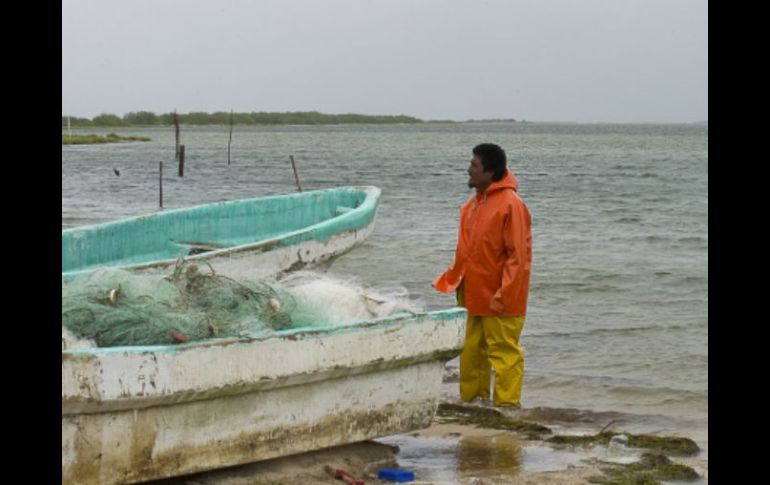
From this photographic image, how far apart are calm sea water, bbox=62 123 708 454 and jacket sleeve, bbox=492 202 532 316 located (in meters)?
1.43

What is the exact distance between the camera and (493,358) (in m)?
6.89

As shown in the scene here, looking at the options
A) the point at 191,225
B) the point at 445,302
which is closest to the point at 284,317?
the point at 191,225

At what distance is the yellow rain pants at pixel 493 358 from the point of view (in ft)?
22.5

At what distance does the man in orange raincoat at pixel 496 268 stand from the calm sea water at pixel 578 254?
4.10 feet

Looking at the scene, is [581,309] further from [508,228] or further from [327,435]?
[327,435]

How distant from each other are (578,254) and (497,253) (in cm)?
1033

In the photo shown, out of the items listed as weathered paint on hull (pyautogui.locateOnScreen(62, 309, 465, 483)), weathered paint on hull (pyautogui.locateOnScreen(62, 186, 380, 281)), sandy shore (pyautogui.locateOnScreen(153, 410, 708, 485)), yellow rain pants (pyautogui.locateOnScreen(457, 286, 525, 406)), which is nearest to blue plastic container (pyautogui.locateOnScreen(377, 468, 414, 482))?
sandy shore (pyautogui.locateOnScreen(153, 410, 708, 485))

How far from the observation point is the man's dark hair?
6770mm

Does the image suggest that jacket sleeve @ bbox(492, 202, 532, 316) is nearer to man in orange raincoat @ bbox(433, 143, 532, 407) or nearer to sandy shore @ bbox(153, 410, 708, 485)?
man in orange raincoat @ bbox(433, 143, 532, 407)

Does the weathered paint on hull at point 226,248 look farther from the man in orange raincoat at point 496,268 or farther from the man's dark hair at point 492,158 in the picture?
the man's dark hair at point 492,158

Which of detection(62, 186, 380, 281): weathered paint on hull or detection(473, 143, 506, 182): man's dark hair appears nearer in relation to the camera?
detection(473, 143, 506, 182): man's dark hair

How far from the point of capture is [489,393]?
719 cm

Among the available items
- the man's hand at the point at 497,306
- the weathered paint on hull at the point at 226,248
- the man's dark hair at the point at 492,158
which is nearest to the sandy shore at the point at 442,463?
the man's hand at the point at 497,306
